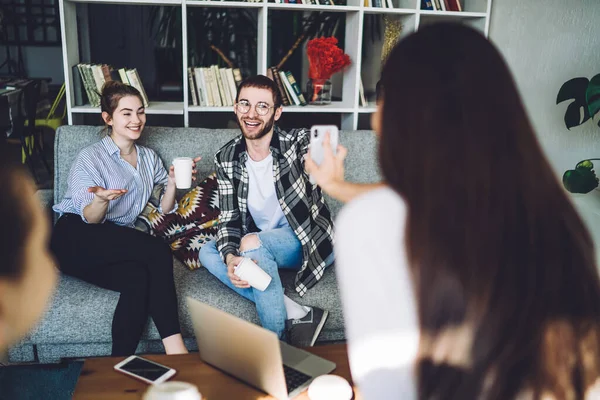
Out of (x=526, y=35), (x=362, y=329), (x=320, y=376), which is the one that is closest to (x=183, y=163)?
(x=320, y=376)

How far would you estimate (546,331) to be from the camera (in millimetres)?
804

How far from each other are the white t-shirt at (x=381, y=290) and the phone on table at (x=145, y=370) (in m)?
0.65

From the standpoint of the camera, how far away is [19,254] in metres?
0.63

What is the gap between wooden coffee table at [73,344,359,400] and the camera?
50.3 inches

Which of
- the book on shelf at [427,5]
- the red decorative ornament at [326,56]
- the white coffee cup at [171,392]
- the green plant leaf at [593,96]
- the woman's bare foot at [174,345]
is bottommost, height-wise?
the woman's bare foot at [174,345]

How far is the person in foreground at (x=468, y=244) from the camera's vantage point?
78cm

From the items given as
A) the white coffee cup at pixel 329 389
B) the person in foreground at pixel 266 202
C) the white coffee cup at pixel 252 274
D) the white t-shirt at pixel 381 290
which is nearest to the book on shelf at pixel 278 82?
the person in foreground at pixel 266 202

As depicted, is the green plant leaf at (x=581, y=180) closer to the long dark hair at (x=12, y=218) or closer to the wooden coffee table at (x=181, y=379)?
the wooden coffee table at (x=181, y=379)

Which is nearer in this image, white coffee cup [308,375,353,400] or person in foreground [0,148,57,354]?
person in foreground [0,148,57,354]

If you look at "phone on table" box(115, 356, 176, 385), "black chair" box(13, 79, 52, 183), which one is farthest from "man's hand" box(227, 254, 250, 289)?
"black chair" box(13, 79, 52, 183)

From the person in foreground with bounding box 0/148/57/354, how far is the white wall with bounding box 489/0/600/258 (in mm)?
2436

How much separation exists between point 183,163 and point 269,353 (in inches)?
42.3

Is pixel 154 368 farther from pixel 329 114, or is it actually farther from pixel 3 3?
pixel 3 3

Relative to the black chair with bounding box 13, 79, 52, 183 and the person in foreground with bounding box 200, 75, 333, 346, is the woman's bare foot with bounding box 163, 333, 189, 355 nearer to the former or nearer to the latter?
the person in foreground with bounding box 200, 75, 333, 346
